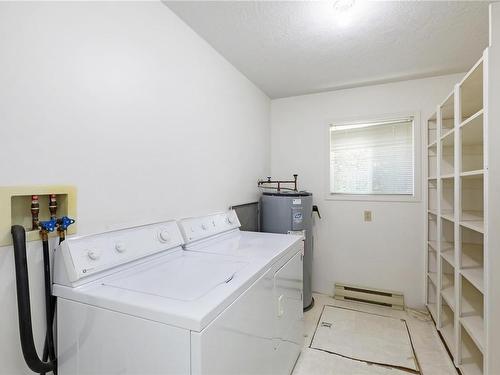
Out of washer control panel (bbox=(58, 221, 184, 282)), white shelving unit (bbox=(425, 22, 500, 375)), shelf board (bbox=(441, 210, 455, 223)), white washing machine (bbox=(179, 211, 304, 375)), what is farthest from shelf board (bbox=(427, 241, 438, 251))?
washer control panel (bbox=(58, 221, 184, 282))

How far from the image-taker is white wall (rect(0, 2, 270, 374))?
2.93 ft

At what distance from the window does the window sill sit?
0.04 meters

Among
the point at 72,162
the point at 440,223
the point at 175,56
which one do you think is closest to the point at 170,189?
the point at 72,162

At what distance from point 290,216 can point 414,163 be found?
4.57ft

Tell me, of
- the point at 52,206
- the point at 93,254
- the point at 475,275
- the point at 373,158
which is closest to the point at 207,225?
the point at 93,254

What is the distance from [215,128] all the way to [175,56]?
1.89 ft

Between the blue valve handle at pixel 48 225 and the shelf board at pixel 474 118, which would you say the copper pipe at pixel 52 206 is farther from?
the shelf board at pixel 474 118

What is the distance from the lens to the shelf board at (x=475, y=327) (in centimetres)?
142

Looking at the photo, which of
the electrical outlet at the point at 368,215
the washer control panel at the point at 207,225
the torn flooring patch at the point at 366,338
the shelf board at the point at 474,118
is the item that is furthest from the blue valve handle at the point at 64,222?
the electrical outlet at the point at 368,215

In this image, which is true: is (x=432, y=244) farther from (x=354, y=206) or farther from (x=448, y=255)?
(x=354, y=206)

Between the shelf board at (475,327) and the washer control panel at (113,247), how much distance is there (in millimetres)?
1750

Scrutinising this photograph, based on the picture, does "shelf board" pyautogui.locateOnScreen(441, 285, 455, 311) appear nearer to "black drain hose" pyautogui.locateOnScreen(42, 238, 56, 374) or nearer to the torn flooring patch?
the torn flooring patch

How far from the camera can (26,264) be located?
2.81 ft

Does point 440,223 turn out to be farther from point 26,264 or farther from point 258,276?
point 26,264
